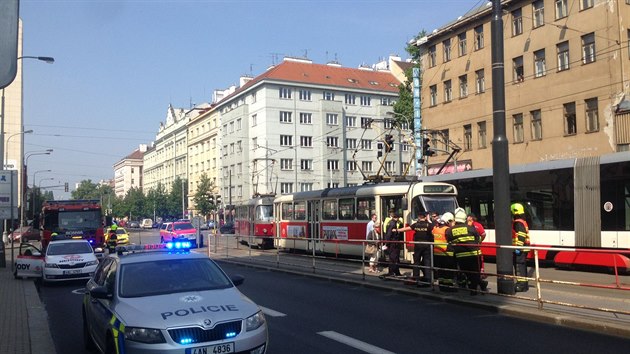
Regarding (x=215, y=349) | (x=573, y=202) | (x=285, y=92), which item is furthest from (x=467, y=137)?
(x=215, y=349)

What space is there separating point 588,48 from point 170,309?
32149 mm

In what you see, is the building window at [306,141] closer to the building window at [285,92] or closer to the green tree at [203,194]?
the building window at [285,92]

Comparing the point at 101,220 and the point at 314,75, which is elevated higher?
the point at 314,75

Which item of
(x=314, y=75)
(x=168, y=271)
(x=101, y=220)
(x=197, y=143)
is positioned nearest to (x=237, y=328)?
(x=168, y=271)

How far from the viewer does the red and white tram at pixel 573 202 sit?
17.6m

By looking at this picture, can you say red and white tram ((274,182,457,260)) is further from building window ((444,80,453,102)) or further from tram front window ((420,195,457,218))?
building window ((444,80,453,102))

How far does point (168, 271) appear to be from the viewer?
773cm

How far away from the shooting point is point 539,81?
118 ft

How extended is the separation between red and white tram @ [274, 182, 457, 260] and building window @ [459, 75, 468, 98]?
60.8 feet

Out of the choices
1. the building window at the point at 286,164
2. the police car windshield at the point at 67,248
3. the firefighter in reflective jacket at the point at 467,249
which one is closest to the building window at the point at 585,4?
the firefighter in reflective jacket at the point at 467,249

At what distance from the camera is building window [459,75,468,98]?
42472 mm

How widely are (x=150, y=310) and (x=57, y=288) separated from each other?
13828 mm

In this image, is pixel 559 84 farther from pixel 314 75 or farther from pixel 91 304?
pixel 314 75

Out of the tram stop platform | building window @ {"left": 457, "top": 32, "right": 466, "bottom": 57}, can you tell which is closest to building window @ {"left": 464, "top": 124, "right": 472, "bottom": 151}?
building window @ {"left": 457, "top": 32, "right": 466, "bottom": 57}
